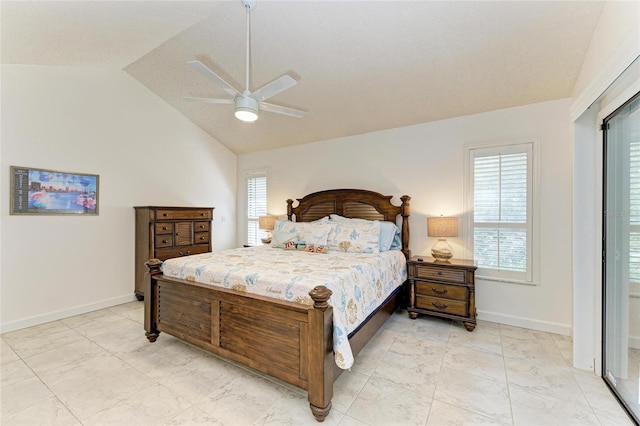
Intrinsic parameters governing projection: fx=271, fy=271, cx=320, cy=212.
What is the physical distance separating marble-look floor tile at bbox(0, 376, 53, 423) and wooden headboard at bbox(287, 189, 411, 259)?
3.45 meters

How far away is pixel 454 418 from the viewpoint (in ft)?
5.71

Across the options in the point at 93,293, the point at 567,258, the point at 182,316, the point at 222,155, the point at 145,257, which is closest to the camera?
the point at 182,316

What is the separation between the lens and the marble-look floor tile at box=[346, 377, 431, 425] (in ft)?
5.68

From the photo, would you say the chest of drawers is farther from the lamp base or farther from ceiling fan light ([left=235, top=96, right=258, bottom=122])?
the lamp base

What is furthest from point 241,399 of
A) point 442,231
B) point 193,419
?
point 442,231

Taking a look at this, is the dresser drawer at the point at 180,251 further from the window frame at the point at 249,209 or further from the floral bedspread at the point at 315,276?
the floral bedspread at the point at 315,276

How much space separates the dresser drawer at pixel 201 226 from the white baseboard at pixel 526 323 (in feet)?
14.2

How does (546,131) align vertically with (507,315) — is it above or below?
above

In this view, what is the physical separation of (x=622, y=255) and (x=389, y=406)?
1995 mm

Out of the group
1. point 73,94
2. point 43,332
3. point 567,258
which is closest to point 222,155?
point 73,94

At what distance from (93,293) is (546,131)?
6.08m

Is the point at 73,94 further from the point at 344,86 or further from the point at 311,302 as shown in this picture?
the point at 311,302

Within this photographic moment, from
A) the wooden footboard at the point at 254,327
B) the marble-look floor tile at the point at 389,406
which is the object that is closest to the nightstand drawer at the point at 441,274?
the marble-look floor tile at the point at 389,406

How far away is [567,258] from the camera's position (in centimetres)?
299
